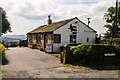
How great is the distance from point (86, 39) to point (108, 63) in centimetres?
1033

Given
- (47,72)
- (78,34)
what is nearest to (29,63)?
(47,72)

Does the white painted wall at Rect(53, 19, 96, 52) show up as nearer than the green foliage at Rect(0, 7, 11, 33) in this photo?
Yes

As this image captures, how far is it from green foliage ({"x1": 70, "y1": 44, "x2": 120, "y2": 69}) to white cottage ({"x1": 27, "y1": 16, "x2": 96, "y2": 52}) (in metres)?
6.83

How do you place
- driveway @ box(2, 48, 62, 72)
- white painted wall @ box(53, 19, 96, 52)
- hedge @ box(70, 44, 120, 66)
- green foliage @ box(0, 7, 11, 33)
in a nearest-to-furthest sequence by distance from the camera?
driveway @ box(2, 48, 62, 72)
hedge @ box(70, 44, 120, 66)
white painted wall @ box(53, 19, 96, 52)
green foliage @ box(0, 7, 11, 33)

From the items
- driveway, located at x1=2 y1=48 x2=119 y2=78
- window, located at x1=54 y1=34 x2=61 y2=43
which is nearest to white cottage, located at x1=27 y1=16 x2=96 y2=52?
window, located at x1=54 y1=34 x2=61 y2=43

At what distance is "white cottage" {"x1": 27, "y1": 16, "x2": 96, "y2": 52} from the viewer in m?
16.8

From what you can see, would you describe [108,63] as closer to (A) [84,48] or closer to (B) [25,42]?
(A) [84,48]

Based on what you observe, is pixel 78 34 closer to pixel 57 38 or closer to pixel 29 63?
pixel 57 38

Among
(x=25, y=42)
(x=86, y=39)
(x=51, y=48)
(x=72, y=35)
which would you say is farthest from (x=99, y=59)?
(x=25, y=42)

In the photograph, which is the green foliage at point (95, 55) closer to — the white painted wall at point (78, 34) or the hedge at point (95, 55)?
the hedge at point (95, 55)

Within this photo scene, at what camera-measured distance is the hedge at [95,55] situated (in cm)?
944

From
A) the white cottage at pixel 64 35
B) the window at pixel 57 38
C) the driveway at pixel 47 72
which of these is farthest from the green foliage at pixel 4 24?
the driveway at pixel 47 72

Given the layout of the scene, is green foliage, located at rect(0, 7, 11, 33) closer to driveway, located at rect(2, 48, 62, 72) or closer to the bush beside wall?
driveway, located at rect(2, 48, 62, 72)

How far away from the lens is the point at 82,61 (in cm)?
966
